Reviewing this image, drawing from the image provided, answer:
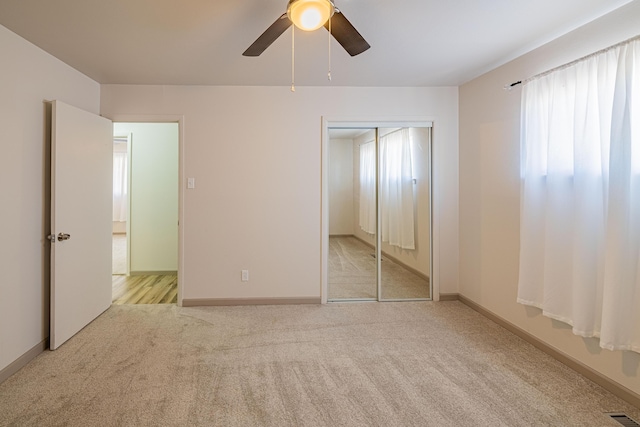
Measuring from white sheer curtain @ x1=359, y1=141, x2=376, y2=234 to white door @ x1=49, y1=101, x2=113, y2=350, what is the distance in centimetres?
278

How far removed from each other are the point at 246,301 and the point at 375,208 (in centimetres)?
182

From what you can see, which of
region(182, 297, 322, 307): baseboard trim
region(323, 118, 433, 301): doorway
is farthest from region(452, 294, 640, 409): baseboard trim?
region(182, 297, 322, 307): baseboard trim

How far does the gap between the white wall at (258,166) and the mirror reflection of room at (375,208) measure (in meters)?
0.21

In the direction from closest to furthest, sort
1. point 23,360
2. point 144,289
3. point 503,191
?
point 23,360, point 503,191, point 144,289

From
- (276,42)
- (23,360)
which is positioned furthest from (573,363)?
(23,360)

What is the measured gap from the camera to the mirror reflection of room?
13.2ft

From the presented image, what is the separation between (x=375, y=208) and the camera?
4000 millimetres

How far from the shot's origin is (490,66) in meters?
3.28

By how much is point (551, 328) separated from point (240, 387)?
2.39 m

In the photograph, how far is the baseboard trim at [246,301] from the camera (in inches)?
151

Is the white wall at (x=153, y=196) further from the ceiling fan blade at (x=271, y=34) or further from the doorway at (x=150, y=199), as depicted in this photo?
the ceiling fan blade at (x=271, y=34)

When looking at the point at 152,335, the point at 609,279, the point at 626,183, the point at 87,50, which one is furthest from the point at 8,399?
the point at 626,183

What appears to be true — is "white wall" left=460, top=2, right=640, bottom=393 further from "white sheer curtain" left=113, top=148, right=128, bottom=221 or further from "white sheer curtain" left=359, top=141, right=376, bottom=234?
"white sheer curtain" left=113, top=148, right=128, bottom=221

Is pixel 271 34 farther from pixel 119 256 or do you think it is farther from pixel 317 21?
pixel 119 256
